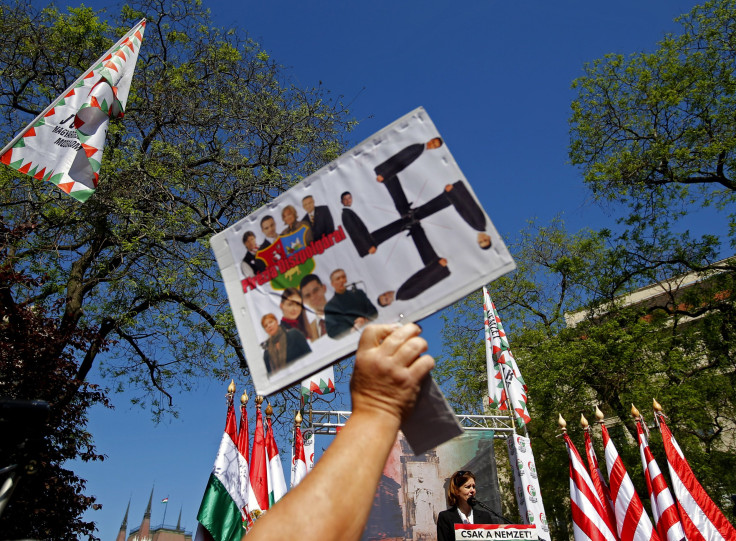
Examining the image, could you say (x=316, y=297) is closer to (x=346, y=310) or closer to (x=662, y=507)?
(x=346, y=310)

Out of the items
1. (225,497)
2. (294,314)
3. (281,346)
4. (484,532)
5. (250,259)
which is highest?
(250,259)

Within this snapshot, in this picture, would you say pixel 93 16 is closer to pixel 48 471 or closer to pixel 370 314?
pixel 48 471

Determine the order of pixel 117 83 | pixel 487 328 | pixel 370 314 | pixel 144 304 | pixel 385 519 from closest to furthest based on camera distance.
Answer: pixel 370 314, pixel 117 83, pixel 144 304, pixel 385 519, pixel 487 328

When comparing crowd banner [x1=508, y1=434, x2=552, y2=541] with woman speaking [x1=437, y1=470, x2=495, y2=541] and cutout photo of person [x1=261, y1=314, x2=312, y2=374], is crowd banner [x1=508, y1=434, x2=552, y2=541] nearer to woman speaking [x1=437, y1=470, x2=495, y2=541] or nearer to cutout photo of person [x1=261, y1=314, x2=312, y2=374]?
woman speaking [x1=437, y1=470, x2=495, y2=541]

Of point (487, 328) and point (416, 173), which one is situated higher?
point (487, 328)

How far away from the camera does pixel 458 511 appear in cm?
504

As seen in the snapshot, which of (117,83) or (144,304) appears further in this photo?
(144,304)

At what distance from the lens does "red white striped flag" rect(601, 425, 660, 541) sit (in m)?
8.88

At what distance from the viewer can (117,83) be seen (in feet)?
21.7

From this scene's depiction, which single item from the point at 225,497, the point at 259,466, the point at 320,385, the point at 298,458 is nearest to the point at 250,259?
the point at 225,497

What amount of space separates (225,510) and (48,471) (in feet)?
9.06

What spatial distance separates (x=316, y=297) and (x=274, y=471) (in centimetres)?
864

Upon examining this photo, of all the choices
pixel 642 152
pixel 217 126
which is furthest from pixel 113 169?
pixel 642 152

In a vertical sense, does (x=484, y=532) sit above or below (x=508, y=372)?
below
